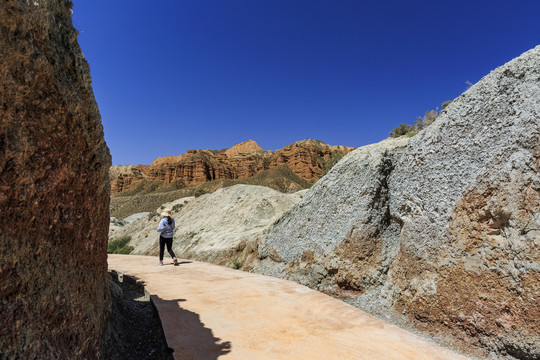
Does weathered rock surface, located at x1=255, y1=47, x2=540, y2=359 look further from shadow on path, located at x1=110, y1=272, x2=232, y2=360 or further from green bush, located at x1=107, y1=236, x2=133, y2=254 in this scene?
green bush, located at x1=107, y1=236, x2=133, y2=254

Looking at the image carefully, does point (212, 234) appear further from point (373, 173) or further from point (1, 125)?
point (1, 125)

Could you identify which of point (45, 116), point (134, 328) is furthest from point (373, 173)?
point (45, 116)

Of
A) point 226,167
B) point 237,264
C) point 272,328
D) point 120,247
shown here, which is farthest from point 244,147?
point 272,328

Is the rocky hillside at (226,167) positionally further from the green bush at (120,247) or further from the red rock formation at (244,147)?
the green bush at (120,247)

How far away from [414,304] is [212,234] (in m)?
10.6

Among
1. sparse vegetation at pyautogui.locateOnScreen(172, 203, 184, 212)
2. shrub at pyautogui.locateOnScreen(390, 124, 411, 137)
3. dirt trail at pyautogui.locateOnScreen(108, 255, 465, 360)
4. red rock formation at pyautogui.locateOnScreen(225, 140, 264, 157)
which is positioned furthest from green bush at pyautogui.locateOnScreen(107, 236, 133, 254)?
red rock formation at pyautogui.locateOnScreen(225, 140, 264, 157)

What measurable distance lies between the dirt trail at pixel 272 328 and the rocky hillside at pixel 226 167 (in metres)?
51.0

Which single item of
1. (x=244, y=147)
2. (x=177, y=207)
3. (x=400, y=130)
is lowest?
(x=177, y=207)

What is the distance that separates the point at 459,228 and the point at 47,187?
4.74m

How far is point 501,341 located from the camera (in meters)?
3.47

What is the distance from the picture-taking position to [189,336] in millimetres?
3414

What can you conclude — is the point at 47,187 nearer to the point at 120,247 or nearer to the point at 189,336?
the point at 189,336

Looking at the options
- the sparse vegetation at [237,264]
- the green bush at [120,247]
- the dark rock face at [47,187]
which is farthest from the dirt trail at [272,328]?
the green bush at [120,247]

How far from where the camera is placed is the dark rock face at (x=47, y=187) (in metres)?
1.75
